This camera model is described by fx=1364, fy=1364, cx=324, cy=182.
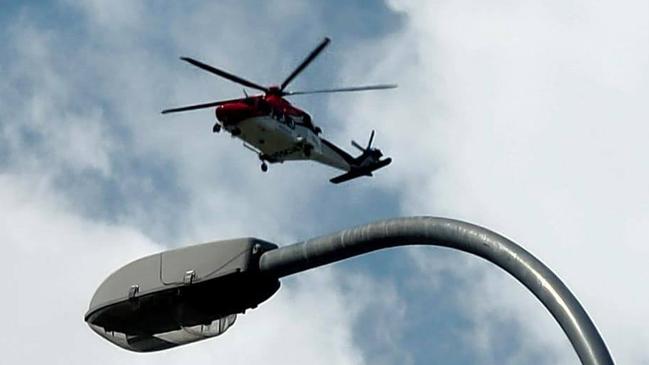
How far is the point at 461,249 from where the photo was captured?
715cm

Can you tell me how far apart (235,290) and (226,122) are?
130 ft

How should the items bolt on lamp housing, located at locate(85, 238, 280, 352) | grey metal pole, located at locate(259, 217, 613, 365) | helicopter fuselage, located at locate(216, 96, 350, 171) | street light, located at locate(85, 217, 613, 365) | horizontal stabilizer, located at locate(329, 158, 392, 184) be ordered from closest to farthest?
1. grey metal pole, located at locate(259, 217, 613, 365)
2. street light, located at locate(85, 217, 613, 365)
3. bolt on lamp housing, located at locate(85, 238, 280, 352)
4. helicopter fuselage, located at locate(216, 96, 350, 171)
5. horizontal stabilizer, located at locate(329, 158, 392, 184)

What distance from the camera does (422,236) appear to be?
24.2 ft

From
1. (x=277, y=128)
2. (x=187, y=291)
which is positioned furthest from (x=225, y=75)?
(x=187, y=291)

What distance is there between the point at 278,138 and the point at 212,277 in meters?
40.0

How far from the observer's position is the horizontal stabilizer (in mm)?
53281

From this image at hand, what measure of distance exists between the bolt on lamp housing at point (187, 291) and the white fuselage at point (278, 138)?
127 ft

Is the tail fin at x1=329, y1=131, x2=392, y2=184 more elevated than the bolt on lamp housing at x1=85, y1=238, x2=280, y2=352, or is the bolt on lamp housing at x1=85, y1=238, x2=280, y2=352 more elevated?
the tail fin at x1=329, y1=131, x2=392, y2=184

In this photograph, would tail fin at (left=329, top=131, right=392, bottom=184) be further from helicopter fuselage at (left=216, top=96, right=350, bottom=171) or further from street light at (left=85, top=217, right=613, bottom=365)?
street light at (left=85, top=217, right=613, bottom=365)

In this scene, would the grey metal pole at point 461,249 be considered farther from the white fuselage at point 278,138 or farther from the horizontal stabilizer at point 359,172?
the horizontal stabilizer at point 359,172

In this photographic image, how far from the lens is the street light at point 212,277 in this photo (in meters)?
7.48

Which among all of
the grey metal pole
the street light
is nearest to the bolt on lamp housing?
the street light

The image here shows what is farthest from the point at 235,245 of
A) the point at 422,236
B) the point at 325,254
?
the point at 422,236

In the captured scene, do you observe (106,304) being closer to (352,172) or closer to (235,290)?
(235,290)
